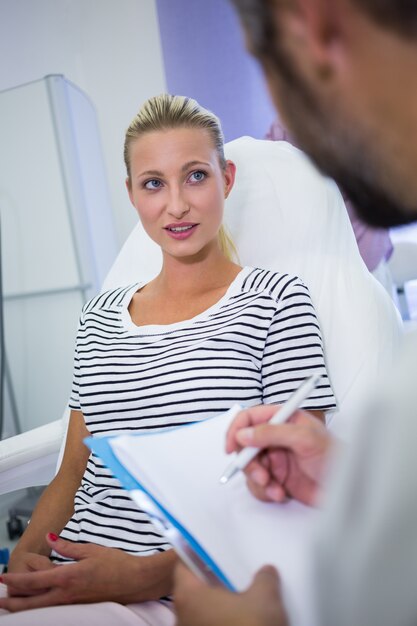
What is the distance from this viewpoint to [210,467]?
0.71m

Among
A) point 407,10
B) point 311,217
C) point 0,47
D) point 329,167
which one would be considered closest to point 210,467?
point 329,167

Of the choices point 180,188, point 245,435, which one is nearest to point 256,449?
point 245,435

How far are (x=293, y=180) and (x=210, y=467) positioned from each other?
0.70 m

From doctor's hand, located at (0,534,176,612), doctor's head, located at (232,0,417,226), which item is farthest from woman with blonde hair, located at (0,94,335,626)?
doctor's head, located at (232,0,417,226)

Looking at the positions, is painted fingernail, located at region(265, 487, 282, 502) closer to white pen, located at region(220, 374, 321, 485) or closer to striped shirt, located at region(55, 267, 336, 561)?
white pen, located at region(220, 374, 321, 485)

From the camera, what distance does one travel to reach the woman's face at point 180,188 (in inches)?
42.3

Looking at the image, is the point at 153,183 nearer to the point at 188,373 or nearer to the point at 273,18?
the point at 188,373

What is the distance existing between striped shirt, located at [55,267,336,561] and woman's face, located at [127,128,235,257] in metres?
0.11

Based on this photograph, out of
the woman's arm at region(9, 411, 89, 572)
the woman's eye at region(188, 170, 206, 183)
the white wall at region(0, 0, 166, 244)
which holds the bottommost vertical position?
the woman's arm at region(9, 411, 89, 572)

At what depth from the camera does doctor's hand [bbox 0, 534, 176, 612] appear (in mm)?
792

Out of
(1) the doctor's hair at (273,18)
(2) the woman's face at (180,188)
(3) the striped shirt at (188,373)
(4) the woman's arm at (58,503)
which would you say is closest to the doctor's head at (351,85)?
(1) the doctor's hair at (273,18)

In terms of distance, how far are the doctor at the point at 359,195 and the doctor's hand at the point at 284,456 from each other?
0.44 feet

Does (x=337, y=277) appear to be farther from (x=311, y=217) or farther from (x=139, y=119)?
(x=139, y=119)

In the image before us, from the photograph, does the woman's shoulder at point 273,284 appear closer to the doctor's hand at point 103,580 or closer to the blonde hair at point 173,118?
the blonde hair at point 173,118
